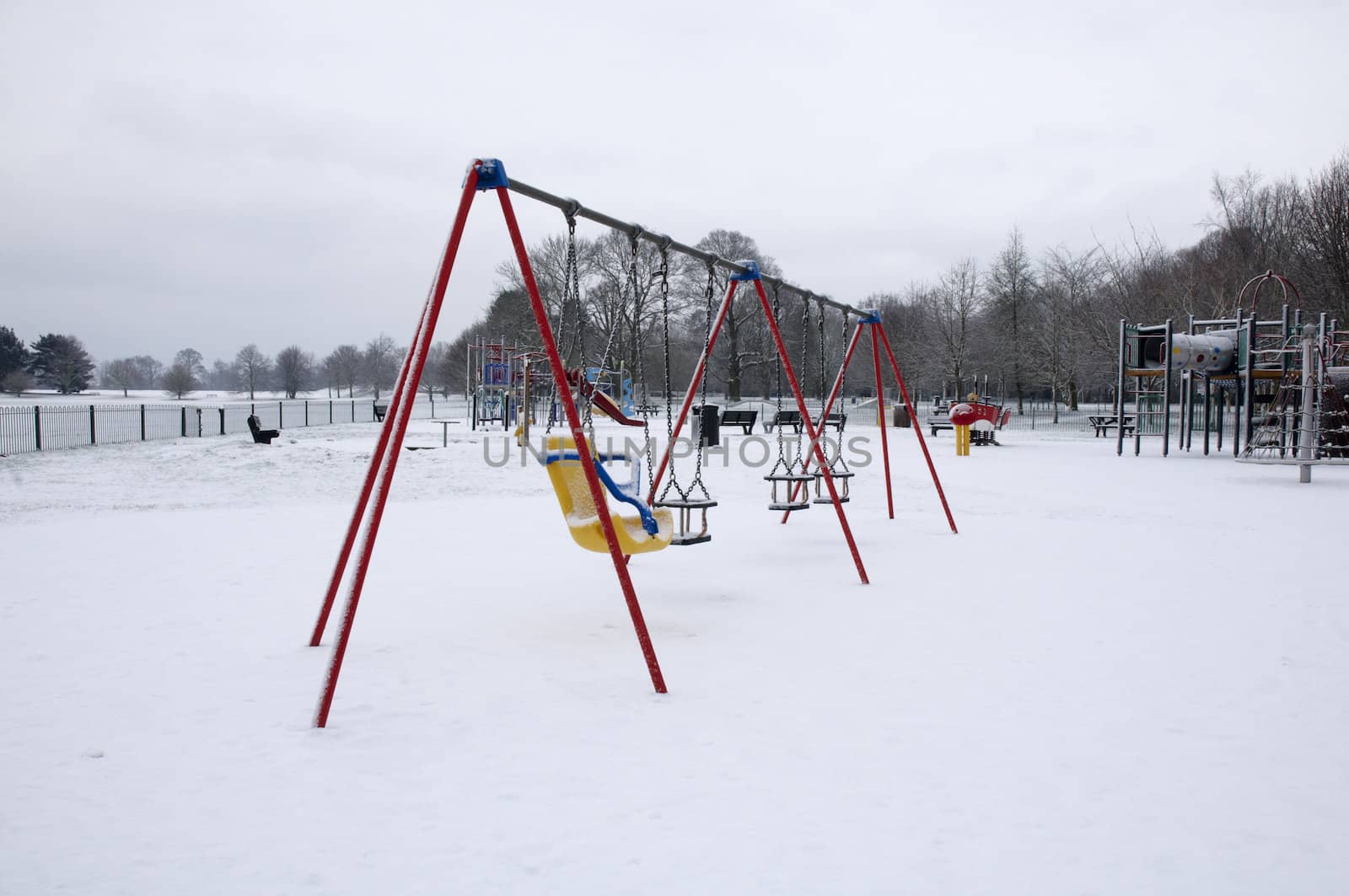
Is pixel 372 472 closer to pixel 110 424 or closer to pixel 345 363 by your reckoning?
pixel 110 424

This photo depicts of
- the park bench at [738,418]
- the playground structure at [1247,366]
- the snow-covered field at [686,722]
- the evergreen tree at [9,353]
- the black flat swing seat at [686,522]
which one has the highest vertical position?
the evergreen tree at [9,353]

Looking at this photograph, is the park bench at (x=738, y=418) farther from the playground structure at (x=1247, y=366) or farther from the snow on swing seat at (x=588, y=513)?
the snow on swing seat at (x=588, y=513)

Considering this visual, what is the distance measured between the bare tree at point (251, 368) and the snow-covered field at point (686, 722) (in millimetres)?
111057

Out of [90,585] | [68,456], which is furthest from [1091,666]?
[68,456]

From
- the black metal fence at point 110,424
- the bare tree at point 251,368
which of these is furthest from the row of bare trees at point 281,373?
the black metal fence at point 110,424

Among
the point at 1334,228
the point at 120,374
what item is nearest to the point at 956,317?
the point at 1334,228

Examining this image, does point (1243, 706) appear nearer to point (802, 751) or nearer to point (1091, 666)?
point (1091, 666)

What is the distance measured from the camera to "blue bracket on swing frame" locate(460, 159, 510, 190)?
182 inches

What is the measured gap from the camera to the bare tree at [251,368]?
11347 centimetres

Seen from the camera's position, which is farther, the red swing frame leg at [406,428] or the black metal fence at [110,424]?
the black metal fence at [110,424]

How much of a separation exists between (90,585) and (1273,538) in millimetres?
10967

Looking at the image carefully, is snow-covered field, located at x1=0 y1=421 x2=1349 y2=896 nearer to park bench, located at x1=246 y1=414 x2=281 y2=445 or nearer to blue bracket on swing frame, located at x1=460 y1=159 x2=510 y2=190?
blue bracket on swing frame, located at x1=460 y1=159 x2=510 y2=190

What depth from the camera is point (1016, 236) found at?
55.2 meters

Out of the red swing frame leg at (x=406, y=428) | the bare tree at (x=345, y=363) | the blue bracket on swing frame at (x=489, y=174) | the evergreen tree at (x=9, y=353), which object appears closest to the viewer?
the red swing frame leg at (x=406, y=428)
